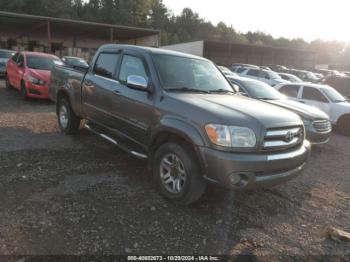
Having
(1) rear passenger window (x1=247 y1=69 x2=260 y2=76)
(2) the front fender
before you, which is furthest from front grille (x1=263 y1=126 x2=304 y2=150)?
(1) rear passenger window (x1=247 y1=69 x2=260 y2=76)

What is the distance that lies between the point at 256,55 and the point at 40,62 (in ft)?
138

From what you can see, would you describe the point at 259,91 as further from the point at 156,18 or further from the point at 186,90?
the point at 156,18

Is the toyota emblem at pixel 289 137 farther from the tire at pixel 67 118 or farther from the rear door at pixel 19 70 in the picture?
the rear door at pixel 19 70

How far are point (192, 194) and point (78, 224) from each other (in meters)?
1.33

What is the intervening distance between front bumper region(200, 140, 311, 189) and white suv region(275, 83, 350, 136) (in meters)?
7.19

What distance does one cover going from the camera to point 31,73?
10.3 meters

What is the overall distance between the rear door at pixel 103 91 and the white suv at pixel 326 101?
275 inches

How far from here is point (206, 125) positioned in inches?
141

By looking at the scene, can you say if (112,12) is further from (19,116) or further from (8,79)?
(19,116)

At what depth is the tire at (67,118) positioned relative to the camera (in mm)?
6645

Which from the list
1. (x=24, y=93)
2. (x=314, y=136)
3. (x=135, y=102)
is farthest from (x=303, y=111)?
(x=24, y=93)

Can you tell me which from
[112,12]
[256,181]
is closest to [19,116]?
[256,181]

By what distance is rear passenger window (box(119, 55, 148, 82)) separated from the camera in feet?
15.4

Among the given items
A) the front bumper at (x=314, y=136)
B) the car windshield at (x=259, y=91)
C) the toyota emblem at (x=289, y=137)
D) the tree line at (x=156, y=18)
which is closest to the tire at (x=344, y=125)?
the car windshield at (x=259, y=91)
